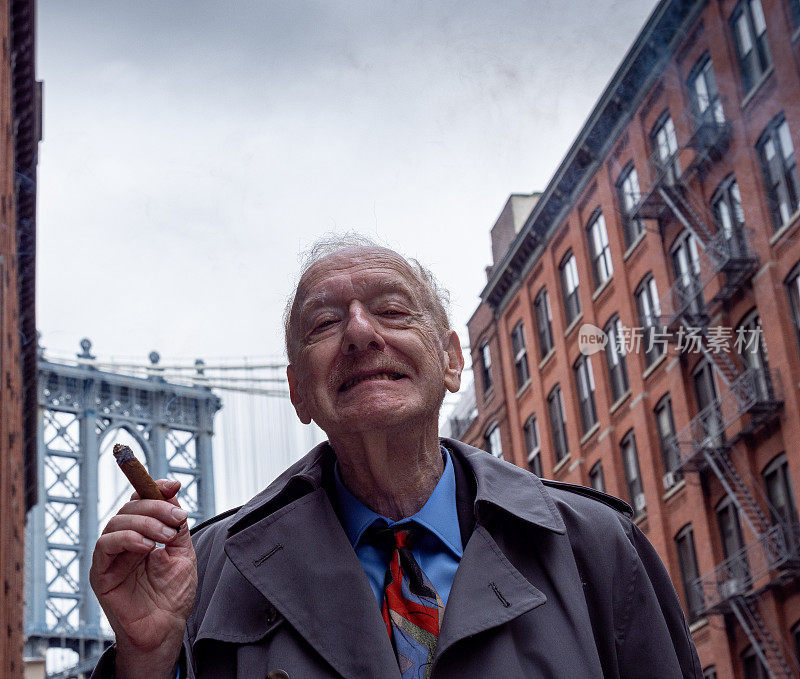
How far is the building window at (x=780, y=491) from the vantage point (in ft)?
63.1

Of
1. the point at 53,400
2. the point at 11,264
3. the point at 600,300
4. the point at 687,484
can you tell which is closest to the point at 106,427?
the point at 53,400

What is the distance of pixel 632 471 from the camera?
24203 millimetres

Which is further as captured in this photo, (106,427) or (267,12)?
(106,427)

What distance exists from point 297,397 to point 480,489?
538 mm

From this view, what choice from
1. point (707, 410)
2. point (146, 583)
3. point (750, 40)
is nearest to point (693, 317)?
point (707, 410)

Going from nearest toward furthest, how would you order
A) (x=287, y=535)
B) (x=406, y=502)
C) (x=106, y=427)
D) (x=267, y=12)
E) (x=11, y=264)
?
(x=287, y=535)
(x=406, y=502)
(x=11, y=264)
(x=267, y=12)
(x=106, y=427)

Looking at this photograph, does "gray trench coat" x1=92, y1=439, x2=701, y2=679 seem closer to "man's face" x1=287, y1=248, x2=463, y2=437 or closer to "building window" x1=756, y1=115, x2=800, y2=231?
"man's face" x1=287, y1=248, x2=463, y2=437

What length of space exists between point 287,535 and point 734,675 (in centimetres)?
1973

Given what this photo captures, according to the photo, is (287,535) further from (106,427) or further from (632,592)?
(106,427)

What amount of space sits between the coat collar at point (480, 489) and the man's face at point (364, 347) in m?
0.11

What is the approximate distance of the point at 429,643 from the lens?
223 cm

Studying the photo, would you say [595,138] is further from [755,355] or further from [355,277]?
[355,277]

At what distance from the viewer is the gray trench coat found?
2.17 metres

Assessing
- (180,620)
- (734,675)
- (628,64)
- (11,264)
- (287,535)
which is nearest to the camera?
(180,620)
